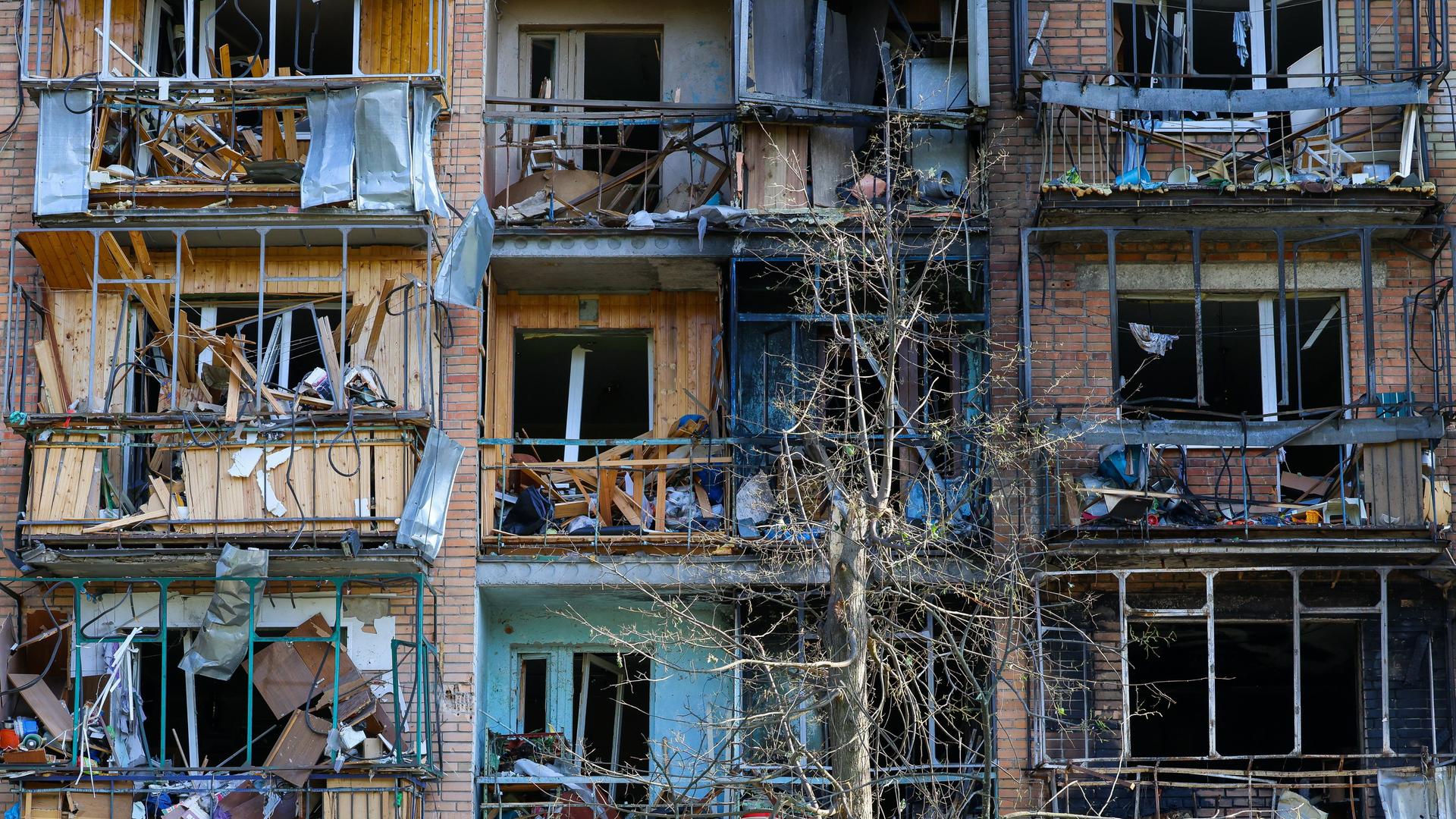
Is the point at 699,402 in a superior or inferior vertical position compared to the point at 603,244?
inferior

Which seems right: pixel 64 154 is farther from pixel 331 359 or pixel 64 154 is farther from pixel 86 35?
pixel 331 359

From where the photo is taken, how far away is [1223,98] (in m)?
17.8

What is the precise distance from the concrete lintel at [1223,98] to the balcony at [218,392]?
6.35 metres

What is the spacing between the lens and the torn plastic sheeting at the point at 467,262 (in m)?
17.3

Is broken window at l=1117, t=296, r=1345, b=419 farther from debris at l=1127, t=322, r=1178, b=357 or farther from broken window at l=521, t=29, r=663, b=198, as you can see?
broken window at l=521, t=29, r=663, b=198

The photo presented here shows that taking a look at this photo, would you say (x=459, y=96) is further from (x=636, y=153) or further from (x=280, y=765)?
(x=280, y=765)

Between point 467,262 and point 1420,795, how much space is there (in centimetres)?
982

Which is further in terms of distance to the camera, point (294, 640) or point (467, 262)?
point (467, 262)

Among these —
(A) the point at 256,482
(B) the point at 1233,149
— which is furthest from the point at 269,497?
(B) the point at 1233,149

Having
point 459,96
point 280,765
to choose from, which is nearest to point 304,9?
point 459,96

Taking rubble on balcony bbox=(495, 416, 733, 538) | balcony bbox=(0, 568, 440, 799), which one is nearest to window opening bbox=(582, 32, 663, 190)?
rubble on balcony bbox=(495, 416, 733, 538)

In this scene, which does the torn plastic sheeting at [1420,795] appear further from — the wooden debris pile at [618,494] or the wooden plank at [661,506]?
the wooden plank at [661,506]

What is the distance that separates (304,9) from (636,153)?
3701 millimetres

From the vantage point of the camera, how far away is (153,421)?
1700 centimetres
